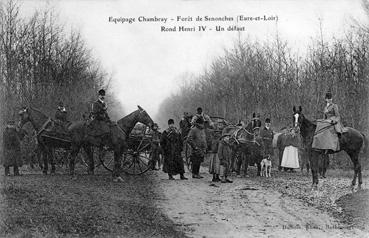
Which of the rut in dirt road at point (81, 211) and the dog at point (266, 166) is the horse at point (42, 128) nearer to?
the rut in dirt road at point (81, 211)

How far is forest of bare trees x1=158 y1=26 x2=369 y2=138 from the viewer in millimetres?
19703

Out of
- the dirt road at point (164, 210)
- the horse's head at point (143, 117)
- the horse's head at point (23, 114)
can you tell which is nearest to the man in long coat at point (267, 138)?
the dirt road at point (164, 210)

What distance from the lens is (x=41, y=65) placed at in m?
18.4

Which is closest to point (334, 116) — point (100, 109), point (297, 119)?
point (297, 119)

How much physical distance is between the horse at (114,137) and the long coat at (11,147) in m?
1.76

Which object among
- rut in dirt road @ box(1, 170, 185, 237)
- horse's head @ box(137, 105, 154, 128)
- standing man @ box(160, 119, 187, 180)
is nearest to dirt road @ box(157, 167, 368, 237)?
rut in dirt road @ box(1, 170, 185, 237)

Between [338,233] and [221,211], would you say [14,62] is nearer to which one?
[221,211]

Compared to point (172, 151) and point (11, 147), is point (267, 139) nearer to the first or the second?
point (172, 151)

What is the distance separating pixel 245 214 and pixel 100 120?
622 centimetres

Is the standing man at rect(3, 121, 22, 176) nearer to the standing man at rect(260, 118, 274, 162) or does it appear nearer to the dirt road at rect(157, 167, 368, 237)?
the dirt road at rect(157, 167, 368, 237)

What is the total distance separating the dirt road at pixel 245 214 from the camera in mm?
8547

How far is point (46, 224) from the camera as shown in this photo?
8.22 metres

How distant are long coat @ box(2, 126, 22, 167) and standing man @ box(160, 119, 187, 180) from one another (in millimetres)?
4542

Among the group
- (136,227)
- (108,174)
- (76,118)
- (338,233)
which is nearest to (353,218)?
(338,233)
